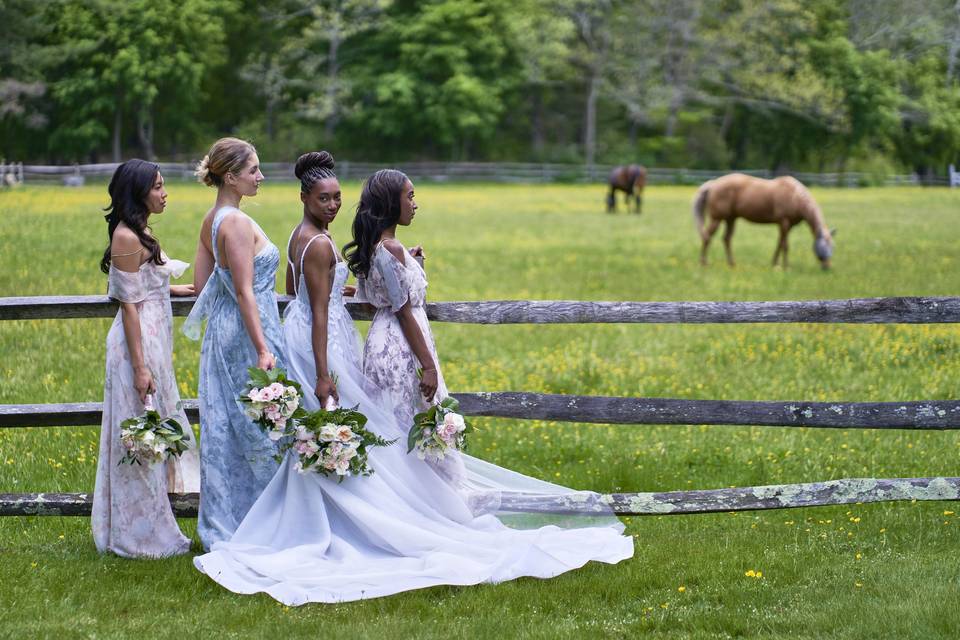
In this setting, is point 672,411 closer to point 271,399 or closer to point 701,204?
point 271,399

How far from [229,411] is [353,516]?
2.73 feet

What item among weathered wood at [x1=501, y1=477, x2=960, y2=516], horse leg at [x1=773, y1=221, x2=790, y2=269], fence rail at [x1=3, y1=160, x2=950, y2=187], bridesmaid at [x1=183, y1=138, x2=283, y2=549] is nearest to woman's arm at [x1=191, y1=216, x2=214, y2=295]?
bridesmaid at [x1=183, y1=138, x2=283, y2=549]

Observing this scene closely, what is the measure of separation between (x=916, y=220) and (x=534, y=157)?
107 feet

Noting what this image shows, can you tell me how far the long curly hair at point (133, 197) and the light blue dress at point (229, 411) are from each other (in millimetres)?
335

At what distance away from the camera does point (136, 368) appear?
18.0ft

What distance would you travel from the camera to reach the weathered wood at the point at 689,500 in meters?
5.89

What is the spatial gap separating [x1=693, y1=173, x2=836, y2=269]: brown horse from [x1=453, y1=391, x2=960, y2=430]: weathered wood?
15.6 metres

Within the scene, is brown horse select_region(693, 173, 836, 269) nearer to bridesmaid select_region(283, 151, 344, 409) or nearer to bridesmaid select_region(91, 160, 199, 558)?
bridesmaid select_region(283, 151, 344, 409)

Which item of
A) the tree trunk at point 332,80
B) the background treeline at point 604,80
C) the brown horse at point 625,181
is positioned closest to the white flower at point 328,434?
the brown horse at point 625,181

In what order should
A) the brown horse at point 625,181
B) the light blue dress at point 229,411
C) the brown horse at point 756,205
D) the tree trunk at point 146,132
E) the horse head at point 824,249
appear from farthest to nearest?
the tree trunk at point 146,132, the brown horse at point 625,181, the brown horse at point 756,205, the horse head at point 824,249, the light blue dress at point 229,411

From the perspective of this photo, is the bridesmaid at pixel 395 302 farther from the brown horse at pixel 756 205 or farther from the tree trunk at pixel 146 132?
the tree trunk at pixel 146 132

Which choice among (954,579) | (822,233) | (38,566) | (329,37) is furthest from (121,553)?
(329,37)

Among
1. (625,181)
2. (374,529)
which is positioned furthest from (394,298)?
(625,181)

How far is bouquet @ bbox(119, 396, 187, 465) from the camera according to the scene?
5.33 m
